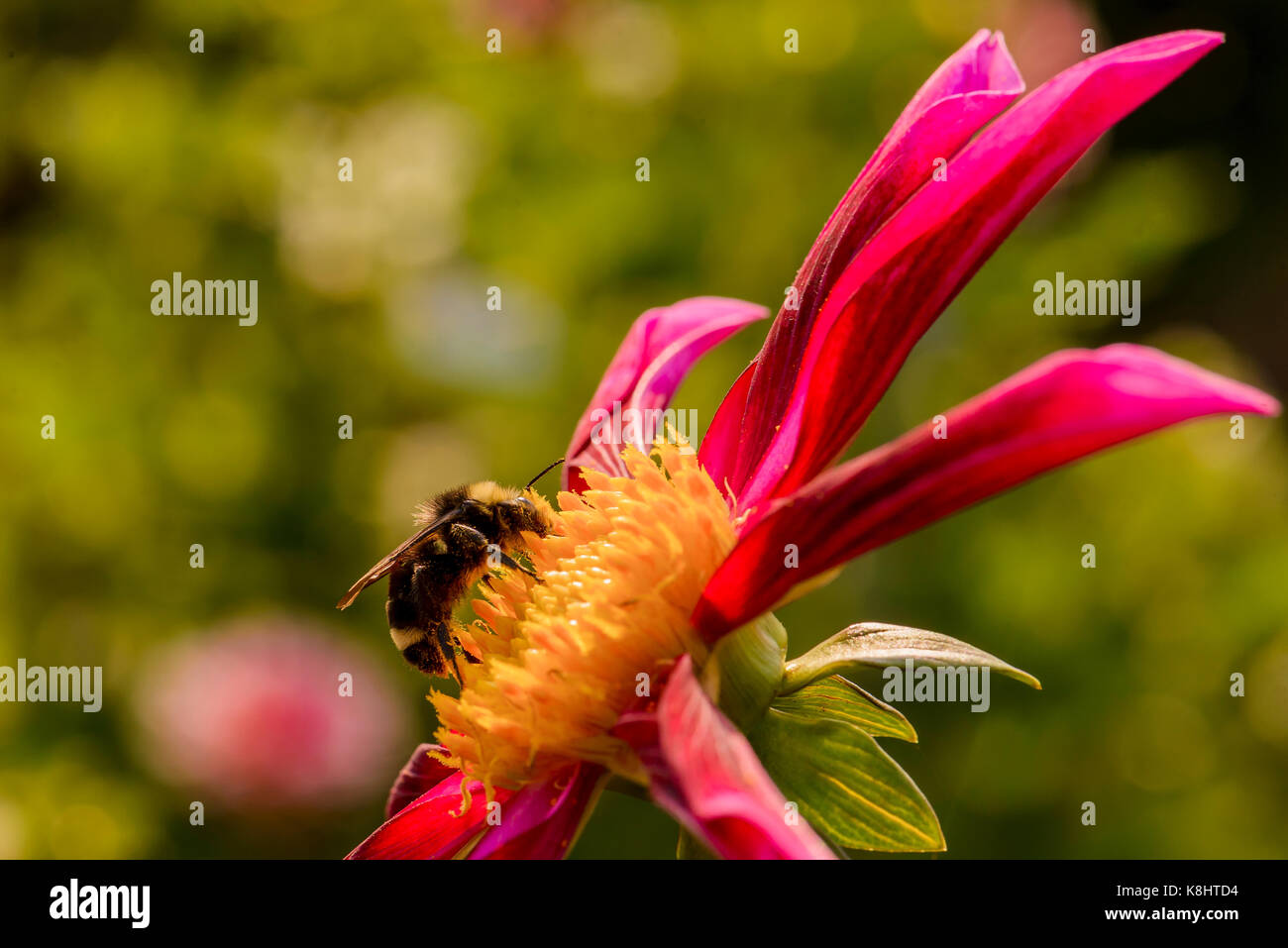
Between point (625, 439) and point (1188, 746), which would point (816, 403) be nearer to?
point (625, 439)

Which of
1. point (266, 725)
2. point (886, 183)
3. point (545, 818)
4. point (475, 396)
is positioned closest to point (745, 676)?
point (545, 818)

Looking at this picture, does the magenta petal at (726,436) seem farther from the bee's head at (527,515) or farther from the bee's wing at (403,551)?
the bee's wing at (403,551)

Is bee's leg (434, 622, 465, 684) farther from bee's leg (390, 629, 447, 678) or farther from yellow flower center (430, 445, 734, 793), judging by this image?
yellow flower center (430, 445, 734, 793)

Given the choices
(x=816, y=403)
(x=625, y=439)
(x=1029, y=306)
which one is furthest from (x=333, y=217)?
(x=816, y=403)

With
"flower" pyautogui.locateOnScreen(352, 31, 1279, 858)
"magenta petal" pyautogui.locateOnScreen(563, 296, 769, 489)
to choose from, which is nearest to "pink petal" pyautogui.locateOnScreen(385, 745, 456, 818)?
"flower" pyautogui.locateOnScreen(352, 31, 1279, 858)

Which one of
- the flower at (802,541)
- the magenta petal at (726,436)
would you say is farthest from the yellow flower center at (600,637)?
the magenta petal at (726,436)

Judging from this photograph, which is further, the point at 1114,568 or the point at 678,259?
the point at 678,259
